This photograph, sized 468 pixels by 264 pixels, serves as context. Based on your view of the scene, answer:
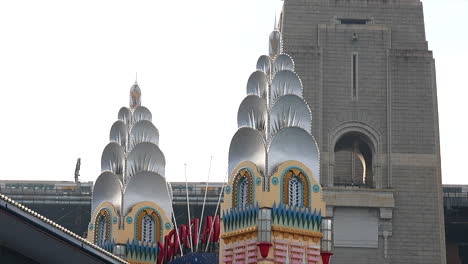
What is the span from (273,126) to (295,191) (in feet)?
14.2

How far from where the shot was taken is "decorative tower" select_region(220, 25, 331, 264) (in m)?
63.7

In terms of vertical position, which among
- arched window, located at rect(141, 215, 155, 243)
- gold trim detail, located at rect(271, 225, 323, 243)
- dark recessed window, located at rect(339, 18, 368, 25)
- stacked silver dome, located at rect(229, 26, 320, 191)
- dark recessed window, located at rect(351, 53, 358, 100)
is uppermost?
dark recessed window, located at rect(339, 18, 368, 25)

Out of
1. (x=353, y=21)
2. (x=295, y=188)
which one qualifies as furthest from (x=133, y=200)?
(x=353, y=21)

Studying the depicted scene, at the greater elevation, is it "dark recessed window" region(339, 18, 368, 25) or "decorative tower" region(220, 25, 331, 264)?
"dark recessed window" region(339, 18, 368, 25)

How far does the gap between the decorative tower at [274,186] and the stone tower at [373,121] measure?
40042 millimetres

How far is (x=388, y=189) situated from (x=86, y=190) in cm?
4937

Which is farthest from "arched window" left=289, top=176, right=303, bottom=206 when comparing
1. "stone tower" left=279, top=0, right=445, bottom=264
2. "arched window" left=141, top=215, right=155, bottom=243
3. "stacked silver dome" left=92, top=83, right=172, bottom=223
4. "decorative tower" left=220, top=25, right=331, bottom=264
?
"stone tower" left=279, top=0, right=445, bottom=264

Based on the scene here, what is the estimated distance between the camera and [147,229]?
76.9 m

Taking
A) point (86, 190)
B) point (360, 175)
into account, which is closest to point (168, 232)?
point (360, 175)

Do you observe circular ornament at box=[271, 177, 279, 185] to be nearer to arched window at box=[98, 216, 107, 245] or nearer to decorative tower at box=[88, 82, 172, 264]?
decorative tower at box=[88, 82, 172, 264]

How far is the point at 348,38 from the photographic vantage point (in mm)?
113250

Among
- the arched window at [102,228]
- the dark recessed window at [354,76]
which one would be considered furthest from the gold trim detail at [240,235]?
the dark recessed window at [354,76]

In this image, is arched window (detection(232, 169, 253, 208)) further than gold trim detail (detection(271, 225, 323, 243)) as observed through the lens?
Yes

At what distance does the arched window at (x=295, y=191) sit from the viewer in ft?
214
